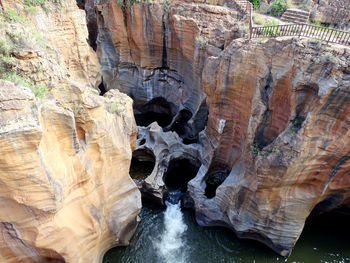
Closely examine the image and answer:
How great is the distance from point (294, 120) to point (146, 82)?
43.5 ft

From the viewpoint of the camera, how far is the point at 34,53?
6910 millimetres

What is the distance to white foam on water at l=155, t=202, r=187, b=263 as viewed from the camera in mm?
10984

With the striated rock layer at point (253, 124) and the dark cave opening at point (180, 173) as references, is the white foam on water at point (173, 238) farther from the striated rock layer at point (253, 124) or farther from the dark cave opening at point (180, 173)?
the dark cave opening at point (180, 173)

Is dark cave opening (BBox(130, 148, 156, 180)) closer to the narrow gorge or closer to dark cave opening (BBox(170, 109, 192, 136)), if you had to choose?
the narrow gorge

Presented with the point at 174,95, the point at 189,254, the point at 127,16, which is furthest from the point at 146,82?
the point at 189,254

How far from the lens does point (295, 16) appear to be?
Result: 1384 centimetres

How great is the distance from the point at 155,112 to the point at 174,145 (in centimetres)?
675

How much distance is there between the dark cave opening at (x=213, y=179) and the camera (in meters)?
13.6

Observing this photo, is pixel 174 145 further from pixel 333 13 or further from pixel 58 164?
pixel 333 13

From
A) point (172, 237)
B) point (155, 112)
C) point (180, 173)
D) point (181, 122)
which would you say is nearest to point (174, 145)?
point (180, 173)

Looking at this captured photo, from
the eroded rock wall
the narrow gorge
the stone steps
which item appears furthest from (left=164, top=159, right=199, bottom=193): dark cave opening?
the stone steps

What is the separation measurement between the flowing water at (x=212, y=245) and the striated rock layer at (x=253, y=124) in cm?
63

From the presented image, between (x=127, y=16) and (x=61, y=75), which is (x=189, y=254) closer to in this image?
(x=61, y=75)

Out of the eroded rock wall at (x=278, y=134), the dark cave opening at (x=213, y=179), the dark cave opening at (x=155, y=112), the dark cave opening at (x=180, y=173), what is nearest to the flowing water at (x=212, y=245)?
the eroded rock wall at (x=278, y=134)
